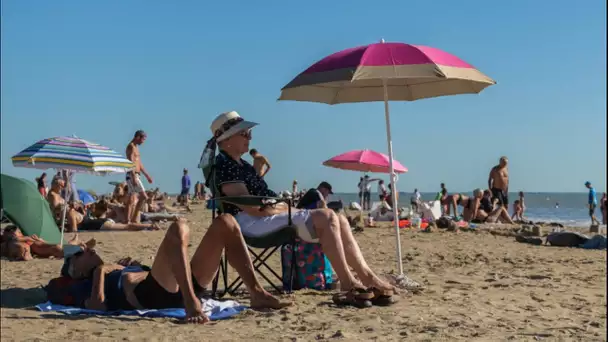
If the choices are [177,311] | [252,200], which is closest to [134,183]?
[252,200]

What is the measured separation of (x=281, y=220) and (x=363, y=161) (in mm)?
8055

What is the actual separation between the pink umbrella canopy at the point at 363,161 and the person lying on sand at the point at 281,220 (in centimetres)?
797

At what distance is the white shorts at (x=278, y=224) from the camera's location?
4438mm

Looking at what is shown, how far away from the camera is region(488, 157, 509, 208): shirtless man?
14188 millimetres

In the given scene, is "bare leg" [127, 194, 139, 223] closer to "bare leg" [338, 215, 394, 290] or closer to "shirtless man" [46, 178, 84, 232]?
"shirtless man" [46, 178, 84, 232]

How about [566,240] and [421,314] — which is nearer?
[421,314]

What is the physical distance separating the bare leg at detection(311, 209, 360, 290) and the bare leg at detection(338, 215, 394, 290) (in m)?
0.05

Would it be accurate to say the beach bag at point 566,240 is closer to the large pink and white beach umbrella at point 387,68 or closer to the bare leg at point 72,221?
the large pink and white beach umbrella at point 387,68

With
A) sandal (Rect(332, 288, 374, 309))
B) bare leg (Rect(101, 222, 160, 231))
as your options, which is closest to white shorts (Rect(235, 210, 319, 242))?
sandal (Rect(332, 288, 374, 309))

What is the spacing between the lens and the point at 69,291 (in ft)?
14.6

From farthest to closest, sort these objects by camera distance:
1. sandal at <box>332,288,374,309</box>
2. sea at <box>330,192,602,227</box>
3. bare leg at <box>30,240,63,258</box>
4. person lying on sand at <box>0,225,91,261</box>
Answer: sea at <box>330,192,602,227</box>, bare leg at <box>30,240,63,258</box>, person lying on sand at <box>0,225,91,261</box>, sandal at <box>332,288,374,309</box>

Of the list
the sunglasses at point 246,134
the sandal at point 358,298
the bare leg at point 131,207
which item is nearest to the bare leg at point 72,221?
the bare leg at point 131,207

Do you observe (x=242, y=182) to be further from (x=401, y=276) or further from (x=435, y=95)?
(x=435, y=95)

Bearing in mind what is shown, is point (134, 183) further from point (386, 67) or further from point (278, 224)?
point (386, 67)
